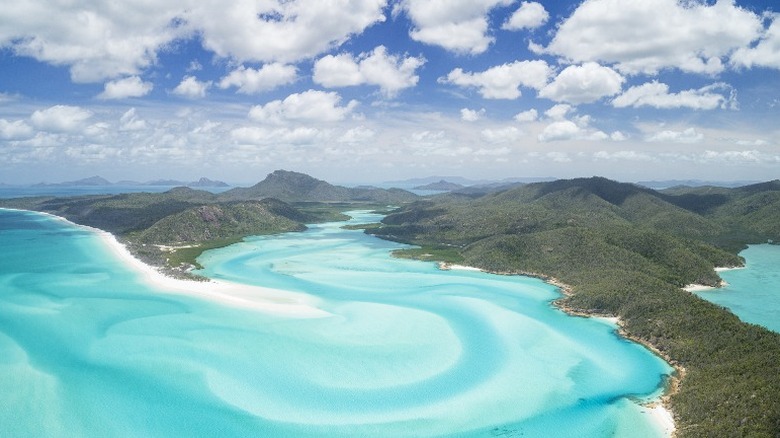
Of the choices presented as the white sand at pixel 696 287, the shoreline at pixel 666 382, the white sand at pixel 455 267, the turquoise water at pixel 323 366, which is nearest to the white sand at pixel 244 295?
the turquoise water at pixel 323 366

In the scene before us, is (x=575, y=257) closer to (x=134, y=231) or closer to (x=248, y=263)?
(x=248, y=263)

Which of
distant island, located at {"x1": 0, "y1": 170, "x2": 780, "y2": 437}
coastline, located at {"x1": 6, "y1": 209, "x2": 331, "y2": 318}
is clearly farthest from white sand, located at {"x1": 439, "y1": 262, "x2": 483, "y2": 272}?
coastline, located at {"x1": 6, "y1": 209, "x2": 331, "y2": 318}

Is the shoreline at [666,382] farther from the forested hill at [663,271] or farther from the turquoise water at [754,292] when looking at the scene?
the turquoise water at [754,292]

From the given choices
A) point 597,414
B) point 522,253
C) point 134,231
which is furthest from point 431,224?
point 597,414

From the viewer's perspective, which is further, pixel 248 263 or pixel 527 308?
pixel 248 263

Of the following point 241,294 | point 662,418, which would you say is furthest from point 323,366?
point 241,294

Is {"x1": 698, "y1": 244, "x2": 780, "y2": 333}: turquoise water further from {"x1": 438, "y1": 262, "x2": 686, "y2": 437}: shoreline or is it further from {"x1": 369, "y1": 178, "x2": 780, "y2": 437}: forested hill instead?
{"x1": 438, "y1": 262, "x2": 686, "y2": 437}: shoreline
